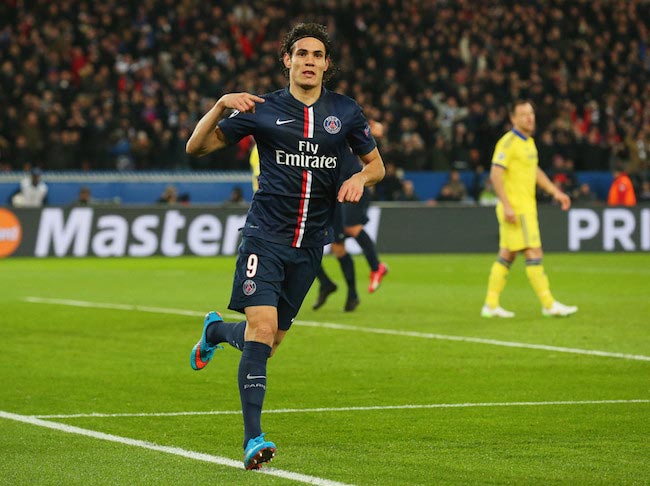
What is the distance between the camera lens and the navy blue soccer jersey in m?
6.93

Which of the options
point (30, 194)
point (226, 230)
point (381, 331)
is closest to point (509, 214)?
point (381, 331)

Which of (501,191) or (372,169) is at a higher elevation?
(372,169)

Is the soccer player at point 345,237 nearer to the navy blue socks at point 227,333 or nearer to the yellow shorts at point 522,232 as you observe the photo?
the yellow shorts at point 522,232

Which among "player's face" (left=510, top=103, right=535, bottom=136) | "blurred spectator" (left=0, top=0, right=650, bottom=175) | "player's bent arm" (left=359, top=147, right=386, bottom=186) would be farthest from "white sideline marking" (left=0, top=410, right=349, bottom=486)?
"blurred spectator" (left=0, top=0, right=650, bottom=175)

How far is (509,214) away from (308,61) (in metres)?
7.22

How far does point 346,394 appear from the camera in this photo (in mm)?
8945

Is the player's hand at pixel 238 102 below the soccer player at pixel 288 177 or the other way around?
the other way around

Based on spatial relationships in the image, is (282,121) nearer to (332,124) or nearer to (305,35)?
(332,124)

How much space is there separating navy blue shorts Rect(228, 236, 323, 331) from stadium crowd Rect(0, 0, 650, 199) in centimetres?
2124

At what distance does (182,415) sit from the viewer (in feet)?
26.3

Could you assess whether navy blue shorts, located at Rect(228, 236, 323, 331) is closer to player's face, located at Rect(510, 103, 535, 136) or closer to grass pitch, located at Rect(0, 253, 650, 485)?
grass pitch, located at Rect(0, 253, 650, 485)

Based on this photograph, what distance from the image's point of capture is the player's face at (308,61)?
272 inches

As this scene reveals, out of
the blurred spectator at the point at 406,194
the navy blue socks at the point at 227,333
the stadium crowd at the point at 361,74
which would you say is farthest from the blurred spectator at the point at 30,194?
the navy blue socks at the point at 227,333

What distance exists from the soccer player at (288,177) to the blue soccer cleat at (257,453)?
0.44 meters
